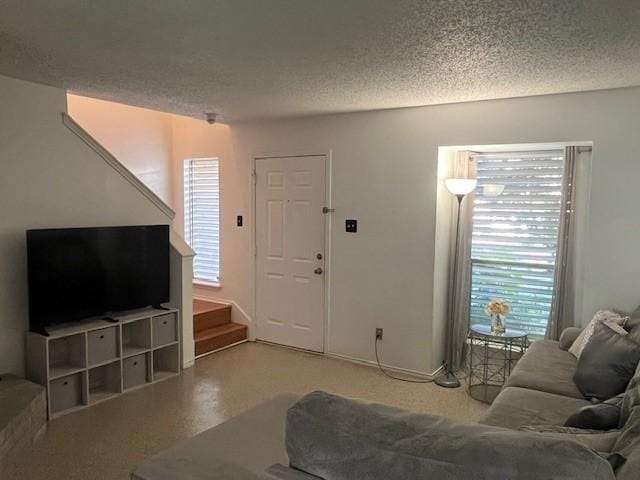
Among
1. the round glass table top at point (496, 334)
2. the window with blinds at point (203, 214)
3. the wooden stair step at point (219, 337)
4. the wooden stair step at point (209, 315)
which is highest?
the window with blinds at point (203, 214)

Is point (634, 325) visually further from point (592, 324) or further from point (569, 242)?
point (569, 242)

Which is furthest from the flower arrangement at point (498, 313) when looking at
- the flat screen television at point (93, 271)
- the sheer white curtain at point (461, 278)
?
the flat screen television at point (93, 271)

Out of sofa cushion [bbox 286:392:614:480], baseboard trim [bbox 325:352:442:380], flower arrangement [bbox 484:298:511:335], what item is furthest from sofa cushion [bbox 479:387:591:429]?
baseboard trim [bbox 325:352:442:380]

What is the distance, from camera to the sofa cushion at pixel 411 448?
112 cm

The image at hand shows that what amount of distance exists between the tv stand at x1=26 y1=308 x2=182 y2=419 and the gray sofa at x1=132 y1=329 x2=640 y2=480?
6.16 feet

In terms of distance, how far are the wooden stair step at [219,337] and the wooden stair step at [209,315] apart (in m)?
0.05

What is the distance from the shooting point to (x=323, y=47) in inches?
100

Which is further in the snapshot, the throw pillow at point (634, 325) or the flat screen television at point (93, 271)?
the flat screen television at point (93, 271)

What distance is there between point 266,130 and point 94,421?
3.12 meters

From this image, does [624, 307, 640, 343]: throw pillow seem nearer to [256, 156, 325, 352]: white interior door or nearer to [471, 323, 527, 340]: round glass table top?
[471, 323, 527, 340]: round glass table top

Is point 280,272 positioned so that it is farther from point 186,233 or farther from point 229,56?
point 229,56

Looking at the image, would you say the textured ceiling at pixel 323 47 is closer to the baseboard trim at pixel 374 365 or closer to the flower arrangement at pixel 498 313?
the flower arrangement at pixel 498 313

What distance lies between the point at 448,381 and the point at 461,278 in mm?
913

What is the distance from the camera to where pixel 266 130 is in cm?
514
